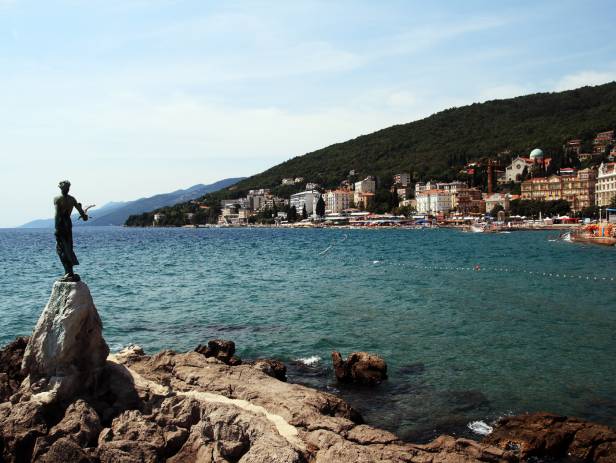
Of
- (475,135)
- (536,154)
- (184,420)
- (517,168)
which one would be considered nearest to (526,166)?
(517,168)

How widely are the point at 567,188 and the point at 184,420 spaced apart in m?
120

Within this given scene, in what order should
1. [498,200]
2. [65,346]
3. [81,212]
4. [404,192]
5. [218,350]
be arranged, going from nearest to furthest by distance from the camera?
[65,346] → [81,212] → [218,350] → [498,200] → [404,192]

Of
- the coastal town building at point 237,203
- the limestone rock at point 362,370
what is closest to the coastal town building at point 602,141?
the coastal town building at point 237,203

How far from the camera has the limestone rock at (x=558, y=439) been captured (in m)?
8.52

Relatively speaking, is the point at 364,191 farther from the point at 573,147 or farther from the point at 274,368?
the point at 274,368

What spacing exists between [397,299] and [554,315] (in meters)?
6.44

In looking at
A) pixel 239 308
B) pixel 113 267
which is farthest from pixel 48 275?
pixel 239 308

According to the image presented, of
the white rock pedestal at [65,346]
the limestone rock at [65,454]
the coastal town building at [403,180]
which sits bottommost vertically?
the limestone rock at [65,454]

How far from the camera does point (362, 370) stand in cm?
1232

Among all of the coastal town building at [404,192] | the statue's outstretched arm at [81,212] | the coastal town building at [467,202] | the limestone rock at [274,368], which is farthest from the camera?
the coastal town building at [404,192]

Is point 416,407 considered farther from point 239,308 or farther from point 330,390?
point 239,308

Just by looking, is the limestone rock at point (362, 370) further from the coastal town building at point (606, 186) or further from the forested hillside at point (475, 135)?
the forested hillside at point (475, 135)

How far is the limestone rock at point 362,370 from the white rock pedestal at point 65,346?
5.63 meters

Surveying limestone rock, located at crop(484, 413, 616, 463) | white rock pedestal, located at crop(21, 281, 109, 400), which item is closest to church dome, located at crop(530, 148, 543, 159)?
limestone rock, located at crop(484, 413, 616, 463)
